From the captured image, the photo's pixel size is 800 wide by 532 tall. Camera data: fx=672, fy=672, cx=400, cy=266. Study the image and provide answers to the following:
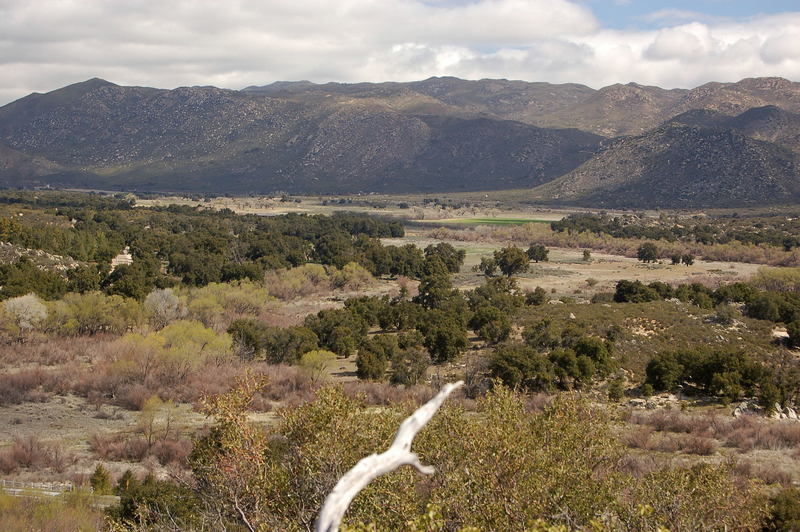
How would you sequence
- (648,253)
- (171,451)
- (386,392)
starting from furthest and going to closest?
(648,253) < (386,392) < (171,451)

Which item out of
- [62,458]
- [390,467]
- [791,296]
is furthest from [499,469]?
[791,296]

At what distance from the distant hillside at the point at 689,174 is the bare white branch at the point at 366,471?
162133mm

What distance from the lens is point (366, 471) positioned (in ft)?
18.9

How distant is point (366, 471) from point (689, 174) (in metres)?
176

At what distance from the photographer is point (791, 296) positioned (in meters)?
49.1

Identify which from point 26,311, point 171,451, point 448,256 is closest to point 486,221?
point 448,256

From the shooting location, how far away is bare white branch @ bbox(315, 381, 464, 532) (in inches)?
220

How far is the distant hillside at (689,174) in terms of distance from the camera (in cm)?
15425

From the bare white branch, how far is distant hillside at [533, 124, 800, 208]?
162133 mm

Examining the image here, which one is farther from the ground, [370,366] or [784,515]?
[784,515]

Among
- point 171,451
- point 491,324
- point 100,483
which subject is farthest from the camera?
point 491,324

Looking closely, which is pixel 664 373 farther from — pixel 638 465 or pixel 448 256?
pixel 448 256

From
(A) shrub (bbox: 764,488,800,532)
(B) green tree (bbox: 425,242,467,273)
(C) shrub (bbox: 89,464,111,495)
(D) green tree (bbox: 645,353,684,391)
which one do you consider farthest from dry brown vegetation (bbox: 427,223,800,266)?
(C) shrub (bbox: 89,464,111,495)

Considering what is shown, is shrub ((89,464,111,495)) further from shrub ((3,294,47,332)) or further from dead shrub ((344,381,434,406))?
shrub ((3,294,47,332))
